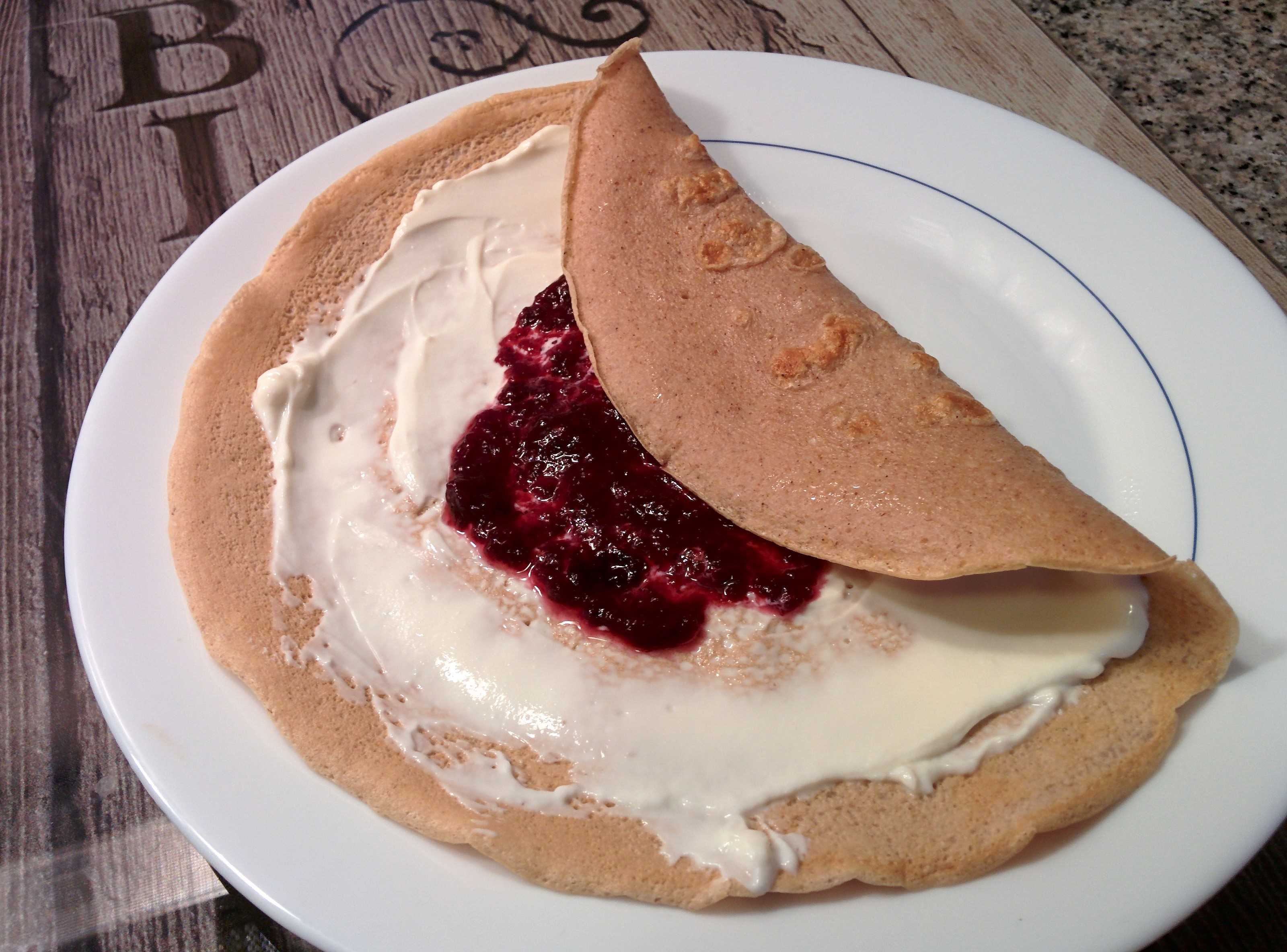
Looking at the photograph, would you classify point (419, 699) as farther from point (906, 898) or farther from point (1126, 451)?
point (1126, 451)

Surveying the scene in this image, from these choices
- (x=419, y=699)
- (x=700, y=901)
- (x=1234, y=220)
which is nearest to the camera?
(x=700, y=901)

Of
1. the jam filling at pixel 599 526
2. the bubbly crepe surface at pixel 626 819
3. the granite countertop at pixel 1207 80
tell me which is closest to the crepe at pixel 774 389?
the jam filling at pixel 599 526

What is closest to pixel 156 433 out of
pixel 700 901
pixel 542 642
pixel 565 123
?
pixel 542 642

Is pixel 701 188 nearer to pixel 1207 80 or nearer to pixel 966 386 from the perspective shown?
pixel 966 386

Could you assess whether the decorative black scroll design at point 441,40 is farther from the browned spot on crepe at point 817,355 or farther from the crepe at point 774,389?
the browned spot on crepe at point 817,355

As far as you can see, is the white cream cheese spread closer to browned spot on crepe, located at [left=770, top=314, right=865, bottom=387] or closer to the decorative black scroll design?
browned spot on crepe, located at [left=770, top=314, right=865, bottom=387]

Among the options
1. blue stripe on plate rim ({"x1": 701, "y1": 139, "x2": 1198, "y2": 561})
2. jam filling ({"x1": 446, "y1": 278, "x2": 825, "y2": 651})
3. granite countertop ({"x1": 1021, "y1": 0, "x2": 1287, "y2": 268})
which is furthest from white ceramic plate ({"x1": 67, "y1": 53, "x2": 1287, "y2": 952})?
granite countertop ({"x1": 1021, "y1": 0, "x2": 1287, "y2": 268})
